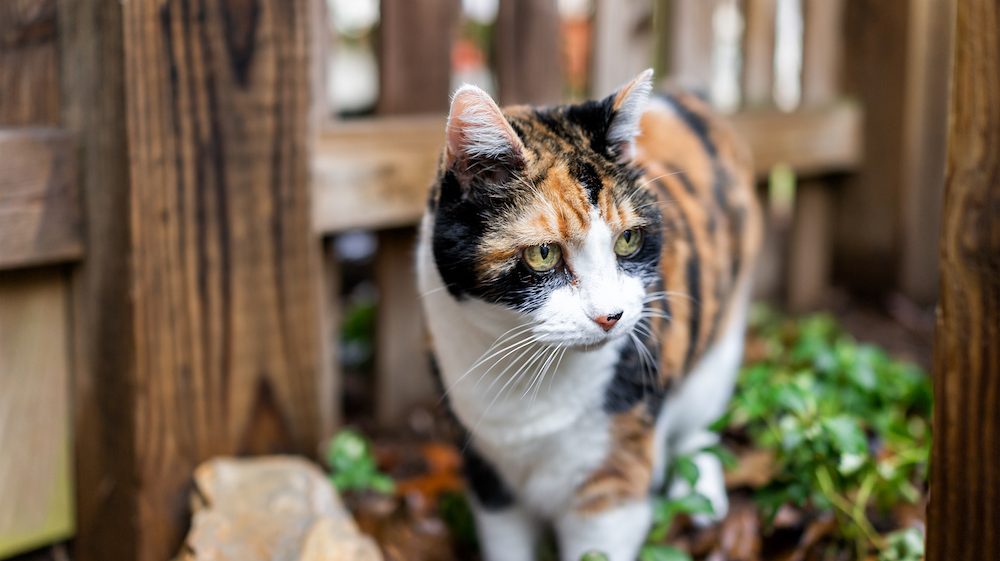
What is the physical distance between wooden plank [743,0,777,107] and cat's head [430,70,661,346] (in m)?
2.07

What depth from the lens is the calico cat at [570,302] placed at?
1.77 m

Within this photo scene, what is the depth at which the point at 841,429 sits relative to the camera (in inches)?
86.1

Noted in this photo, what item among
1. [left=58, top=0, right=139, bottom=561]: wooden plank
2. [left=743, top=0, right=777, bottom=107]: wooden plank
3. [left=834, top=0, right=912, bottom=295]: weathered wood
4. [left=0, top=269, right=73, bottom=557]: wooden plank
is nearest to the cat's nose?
[left=58, top=0, right=139, bottom=561]: wooden plank

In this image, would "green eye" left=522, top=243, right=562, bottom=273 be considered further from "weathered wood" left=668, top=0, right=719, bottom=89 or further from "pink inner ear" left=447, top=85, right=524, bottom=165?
"weathered wood" left=668, top=0, right=719, bottom=89

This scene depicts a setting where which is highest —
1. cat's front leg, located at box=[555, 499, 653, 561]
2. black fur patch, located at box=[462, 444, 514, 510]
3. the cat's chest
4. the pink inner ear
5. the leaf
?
the pink inner ear

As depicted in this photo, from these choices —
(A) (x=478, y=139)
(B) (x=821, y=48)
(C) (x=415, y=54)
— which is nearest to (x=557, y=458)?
(A) (x=478, y=139)

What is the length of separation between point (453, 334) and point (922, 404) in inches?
69.6

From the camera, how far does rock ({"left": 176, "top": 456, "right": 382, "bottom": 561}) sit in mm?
2023

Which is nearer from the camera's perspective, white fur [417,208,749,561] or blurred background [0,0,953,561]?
white fur [417,208,749,561]

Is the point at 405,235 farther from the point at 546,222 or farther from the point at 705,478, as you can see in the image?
the point at 546,222

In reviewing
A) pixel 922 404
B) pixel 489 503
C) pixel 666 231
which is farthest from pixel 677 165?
pixel 922 404

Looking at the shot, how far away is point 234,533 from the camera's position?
207 centimetres

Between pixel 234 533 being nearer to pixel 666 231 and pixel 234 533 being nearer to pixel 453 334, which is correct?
pixel 453 334

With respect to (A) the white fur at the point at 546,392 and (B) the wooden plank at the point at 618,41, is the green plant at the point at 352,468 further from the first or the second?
(B) the wooden plank at the point at 618,41
